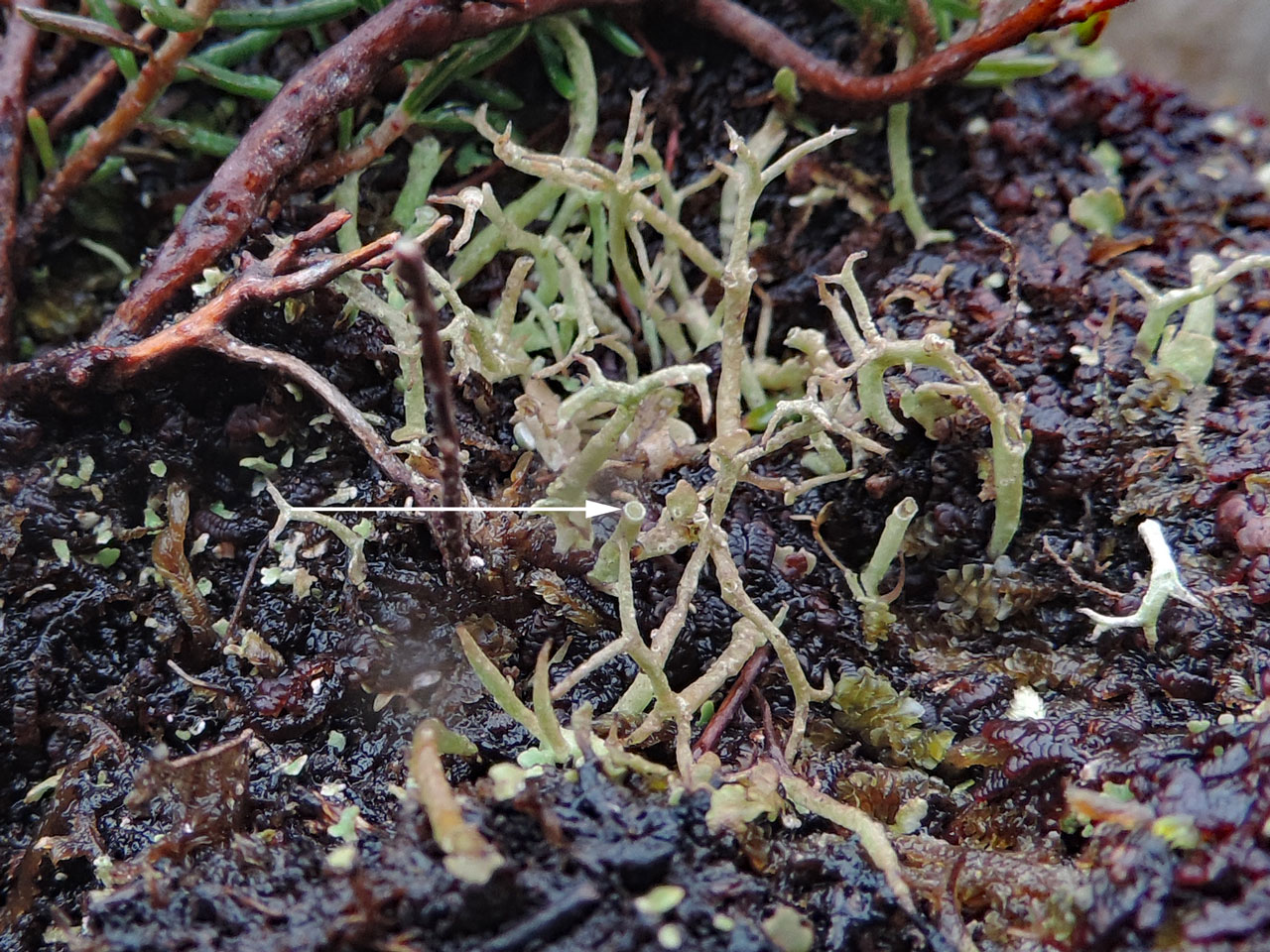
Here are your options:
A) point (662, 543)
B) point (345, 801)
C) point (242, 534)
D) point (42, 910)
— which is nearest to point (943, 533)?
point (662, 543)

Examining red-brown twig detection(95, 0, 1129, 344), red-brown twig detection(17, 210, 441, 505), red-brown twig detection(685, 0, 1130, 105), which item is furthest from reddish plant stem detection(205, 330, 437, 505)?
red-brown twig detection(685, 0, 1130, 105)

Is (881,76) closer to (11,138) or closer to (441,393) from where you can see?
(441,393)

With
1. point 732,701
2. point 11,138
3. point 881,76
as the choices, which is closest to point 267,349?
point 11,138

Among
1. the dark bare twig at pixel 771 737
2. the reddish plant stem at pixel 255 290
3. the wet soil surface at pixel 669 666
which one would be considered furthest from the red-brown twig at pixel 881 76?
the dark bare twig at pixel 771 737

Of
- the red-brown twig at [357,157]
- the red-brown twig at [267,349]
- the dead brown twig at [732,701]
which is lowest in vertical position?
the dead brown twig at [732,701]

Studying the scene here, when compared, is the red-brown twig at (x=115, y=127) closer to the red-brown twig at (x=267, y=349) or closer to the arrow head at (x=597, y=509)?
the red-brown twig at (x=267, y=349)

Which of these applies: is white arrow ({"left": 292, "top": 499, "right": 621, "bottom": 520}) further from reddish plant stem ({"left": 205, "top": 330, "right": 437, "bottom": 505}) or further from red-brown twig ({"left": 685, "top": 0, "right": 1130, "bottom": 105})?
red-brown twig ({"left": 685, "top": 0, "right": 1130, "bottom": 105})
